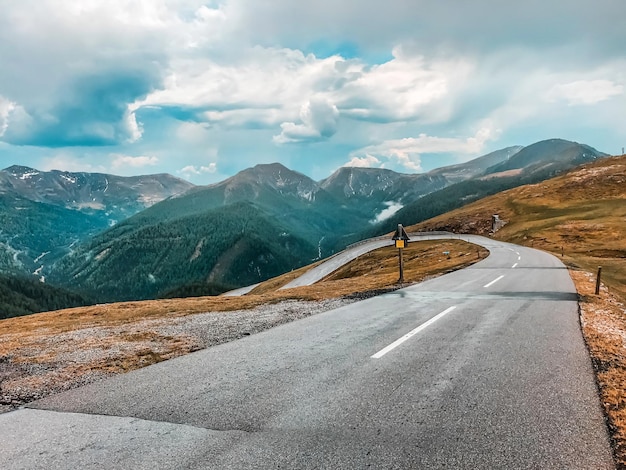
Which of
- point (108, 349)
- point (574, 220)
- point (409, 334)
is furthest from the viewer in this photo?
point (574, 220)

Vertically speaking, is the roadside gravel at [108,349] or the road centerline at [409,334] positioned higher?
the roadside gravel at [108,349]

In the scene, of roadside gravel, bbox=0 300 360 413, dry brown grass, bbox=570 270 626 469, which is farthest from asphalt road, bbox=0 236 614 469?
roadside gravel, bbox=0 300 360 413

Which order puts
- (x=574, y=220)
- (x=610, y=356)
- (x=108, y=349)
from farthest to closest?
1. (x=574, y=220)
2. (x=108, y=349)
3. (x=610, y=356)

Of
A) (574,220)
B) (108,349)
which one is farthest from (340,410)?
(574,220)

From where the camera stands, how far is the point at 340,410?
651cm

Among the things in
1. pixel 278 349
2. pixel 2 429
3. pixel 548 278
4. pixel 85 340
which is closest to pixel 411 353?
pixel 278 349

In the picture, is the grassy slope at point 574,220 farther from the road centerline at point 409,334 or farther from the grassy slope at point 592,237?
the road centerline at point 409,334

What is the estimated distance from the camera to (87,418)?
21.6ft

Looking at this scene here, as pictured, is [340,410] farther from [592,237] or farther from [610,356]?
[592,237]

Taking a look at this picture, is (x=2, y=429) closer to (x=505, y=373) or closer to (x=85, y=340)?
(x=85, y=340)

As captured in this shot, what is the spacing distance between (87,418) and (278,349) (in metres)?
4.69

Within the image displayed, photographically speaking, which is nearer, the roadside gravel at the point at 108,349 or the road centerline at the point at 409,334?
the roadside gravel at the point at 108,349

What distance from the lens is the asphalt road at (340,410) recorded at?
523 centimetres

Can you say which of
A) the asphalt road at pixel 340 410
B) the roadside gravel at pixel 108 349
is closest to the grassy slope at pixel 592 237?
the asphalt road at pixel 340 410
